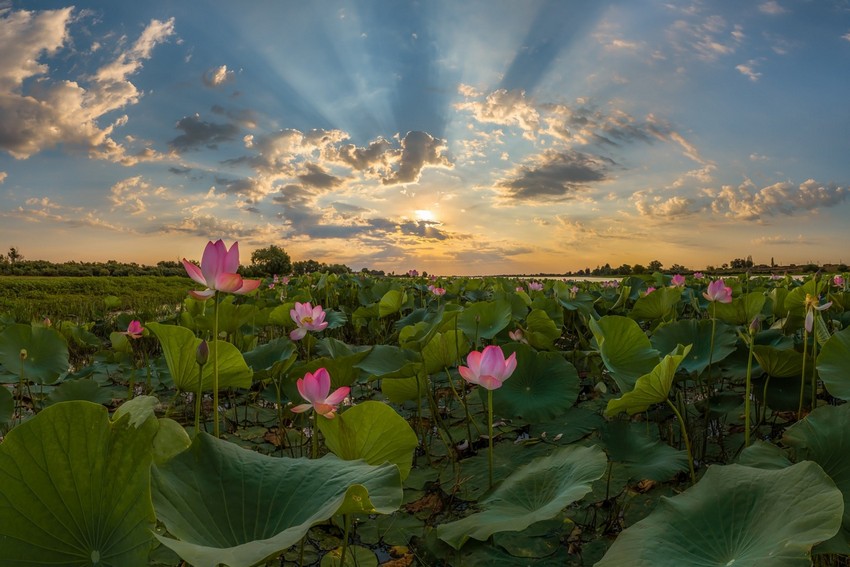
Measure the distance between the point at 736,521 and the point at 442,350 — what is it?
144cm

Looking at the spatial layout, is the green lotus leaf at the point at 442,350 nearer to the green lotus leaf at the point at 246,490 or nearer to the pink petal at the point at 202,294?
the pink petal at the point at 202,294

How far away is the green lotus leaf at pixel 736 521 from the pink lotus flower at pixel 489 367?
0.52 m

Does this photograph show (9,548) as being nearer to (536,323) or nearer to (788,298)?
(536,323)

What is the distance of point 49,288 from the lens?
14.1 meters

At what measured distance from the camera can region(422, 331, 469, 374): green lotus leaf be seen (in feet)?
7.72

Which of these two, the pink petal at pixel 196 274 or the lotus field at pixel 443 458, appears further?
the pink petal at pixel 196 274

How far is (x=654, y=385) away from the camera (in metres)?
1.60

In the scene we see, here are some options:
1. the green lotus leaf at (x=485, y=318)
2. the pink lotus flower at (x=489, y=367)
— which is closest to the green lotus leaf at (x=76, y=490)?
the pink lotus flower at (x=489, y=367)

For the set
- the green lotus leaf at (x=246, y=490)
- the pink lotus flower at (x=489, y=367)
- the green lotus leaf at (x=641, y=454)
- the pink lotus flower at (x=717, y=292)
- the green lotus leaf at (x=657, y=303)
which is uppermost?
the pink lotus flower at (x=717, y=292)

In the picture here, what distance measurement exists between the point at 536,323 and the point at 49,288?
49.9 ft

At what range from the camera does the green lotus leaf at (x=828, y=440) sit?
146 centimetres

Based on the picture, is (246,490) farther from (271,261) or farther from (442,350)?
(271,261)

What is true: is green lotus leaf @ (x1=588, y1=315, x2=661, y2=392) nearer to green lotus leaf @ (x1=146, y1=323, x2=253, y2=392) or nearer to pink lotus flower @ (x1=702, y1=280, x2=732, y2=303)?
pink lotus flower @ (x1=702, y1=280, x2=732, y2=303)

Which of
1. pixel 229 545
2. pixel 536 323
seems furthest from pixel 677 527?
pixel 536 323
